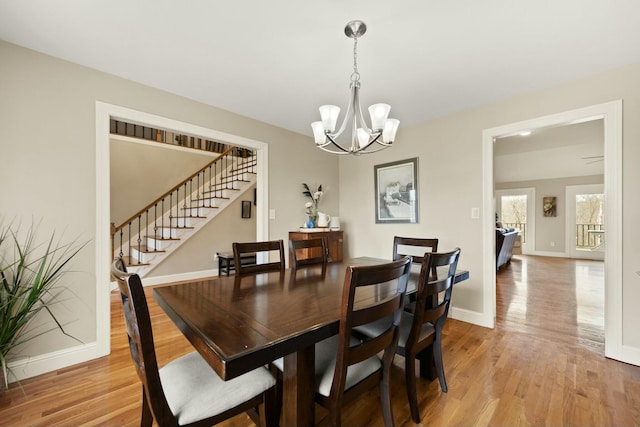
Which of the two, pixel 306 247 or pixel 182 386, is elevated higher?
pixel 306 247

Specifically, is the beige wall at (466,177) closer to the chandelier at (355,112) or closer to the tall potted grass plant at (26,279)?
the chandelier at (355,112)

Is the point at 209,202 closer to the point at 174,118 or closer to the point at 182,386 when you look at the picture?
the point at 174,118

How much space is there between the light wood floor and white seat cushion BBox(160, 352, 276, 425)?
56 centimetres

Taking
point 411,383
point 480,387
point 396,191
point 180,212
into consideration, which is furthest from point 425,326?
point 180,212

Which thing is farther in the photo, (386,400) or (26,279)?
(26,279)

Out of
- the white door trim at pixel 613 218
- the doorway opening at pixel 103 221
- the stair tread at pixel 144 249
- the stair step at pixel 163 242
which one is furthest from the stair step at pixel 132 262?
the white door trim at pixel 613 218

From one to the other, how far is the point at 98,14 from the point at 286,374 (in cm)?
225

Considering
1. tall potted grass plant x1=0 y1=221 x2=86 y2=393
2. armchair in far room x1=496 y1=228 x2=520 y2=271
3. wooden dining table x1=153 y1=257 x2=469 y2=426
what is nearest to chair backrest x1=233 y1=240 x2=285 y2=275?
wooden dining table x1=153 y1=257 x2=469 y2=426

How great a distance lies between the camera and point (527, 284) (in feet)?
14.7

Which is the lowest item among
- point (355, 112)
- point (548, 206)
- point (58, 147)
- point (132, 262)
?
point (132, 262)

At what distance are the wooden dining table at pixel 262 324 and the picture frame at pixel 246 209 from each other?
4.01 metres

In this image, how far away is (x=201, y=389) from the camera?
1.06m

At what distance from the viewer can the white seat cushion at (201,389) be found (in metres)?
0.99

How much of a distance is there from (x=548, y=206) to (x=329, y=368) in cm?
891
